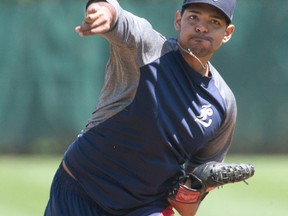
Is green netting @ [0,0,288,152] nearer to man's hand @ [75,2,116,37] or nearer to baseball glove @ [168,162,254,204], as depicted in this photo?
baseball glove @ [168,162,254,204]

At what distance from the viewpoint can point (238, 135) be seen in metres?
13.9

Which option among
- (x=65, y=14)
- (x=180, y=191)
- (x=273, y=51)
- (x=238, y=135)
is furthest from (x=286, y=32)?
(x=180, y=191)

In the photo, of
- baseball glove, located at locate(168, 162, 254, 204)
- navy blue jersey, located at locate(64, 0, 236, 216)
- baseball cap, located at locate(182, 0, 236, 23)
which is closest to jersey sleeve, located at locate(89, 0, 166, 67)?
navy blue jersey, located at locate(64, 0, 236, 216)

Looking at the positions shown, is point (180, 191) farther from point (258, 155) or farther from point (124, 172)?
point (258, 155)

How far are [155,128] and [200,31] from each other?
66 cm

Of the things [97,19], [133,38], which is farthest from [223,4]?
[97,19]

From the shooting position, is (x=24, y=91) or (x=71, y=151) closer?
(x=71, y=151)

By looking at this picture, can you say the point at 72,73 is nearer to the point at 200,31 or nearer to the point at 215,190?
the point at 215,190

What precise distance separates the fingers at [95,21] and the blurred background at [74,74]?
9135mm

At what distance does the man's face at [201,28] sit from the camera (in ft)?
17.6

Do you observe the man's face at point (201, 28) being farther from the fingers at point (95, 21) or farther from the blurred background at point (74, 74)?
the blurred background at point (74, 74)

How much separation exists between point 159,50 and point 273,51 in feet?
29.3

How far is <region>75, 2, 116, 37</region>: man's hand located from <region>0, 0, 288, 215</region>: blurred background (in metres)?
9.05

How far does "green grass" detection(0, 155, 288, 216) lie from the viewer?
32.9 feet
